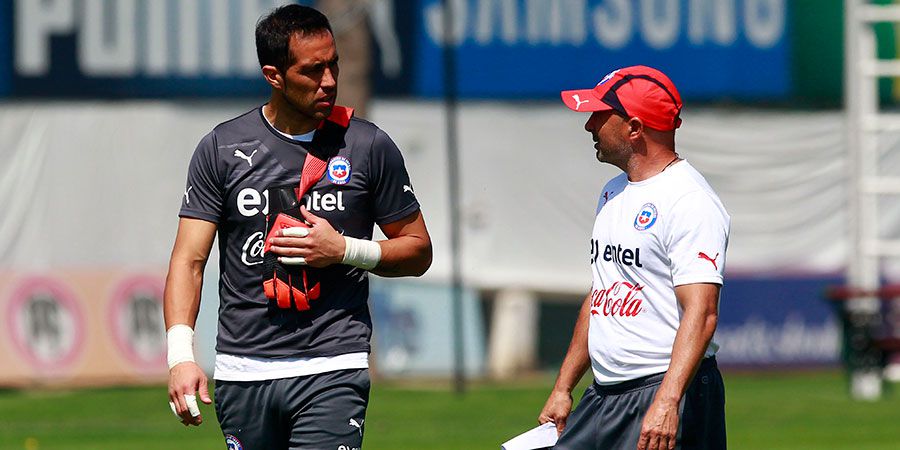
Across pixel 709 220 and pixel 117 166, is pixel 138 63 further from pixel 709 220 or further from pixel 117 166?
pixel 709 220

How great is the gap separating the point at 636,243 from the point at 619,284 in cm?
18

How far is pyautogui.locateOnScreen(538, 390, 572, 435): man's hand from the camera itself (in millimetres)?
5930

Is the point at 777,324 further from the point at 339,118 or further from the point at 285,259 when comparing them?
the point at 285,259

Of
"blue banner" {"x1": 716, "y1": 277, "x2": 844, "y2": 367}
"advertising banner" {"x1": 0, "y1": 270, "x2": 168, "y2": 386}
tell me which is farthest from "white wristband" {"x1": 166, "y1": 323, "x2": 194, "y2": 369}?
"blue banner" {"x1": 716, "y1": 277, "x2": 844, "y2": 367}

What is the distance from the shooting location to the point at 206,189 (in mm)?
5684

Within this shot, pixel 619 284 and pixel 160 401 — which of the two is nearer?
pixel 619 284

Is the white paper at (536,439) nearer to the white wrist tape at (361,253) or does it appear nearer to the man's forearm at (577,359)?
the man's forearm at (577,359)

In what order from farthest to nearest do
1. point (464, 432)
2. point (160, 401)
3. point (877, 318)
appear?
point (877, 318) < point (160, 401) < point (464, 432)

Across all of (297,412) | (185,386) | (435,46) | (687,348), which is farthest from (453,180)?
(687,348)

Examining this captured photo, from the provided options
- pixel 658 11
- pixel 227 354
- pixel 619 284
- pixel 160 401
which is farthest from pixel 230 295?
pixel 658 11

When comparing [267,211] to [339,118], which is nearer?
[267,211]

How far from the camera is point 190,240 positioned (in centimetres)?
568

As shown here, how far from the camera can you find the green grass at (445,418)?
41.9 ft

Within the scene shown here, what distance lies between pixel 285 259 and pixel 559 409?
1.16m
